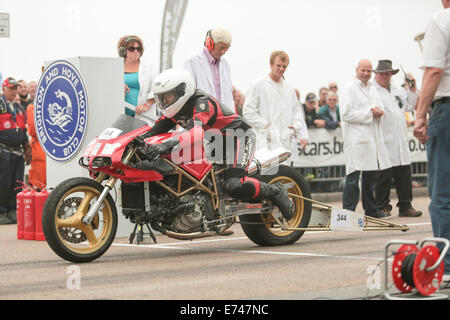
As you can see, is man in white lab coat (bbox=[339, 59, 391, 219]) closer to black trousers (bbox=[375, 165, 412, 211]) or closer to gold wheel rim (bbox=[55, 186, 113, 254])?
black trousers (bbox=[375, 165, 412, 211])

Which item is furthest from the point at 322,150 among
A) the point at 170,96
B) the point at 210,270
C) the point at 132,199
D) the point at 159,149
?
the point at 210,270

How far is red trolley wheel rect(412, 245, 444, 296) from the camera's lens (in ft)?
18.9

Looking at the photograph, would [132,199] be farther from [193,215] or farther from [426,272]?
[426,272]

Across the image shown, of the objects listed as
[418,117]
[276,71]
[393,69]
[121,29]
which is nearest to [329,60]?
[121,29]

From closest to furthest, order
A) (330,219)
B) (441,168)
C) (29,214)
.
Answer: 1. (441,168)
2. (330,219)
3. (29,214)

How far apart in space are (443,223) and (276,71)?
244 inches

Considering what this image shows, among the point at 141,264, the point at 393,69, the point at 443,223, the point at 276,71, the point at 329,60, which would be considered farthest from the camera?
the point at 329,60

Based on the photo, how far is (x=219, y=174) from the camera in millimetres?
9359

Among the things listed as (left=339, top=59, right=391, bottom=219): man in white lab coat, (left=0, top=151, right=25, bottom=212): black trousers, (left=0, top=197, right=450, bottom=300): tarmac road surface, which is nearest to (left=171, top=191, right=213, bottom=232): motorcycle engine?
(left=0, top=197, right=450, bottom=300): tarmac road surface

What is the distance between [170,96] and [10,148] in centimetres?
640

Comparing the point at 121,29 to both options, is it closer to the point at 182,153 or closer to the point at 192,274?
the point at 182,153

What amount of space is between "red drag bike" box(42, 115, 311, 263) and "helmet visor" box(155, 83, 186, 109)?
11.3 inches

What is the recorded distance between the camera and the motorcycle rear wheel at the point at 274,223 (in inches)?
385

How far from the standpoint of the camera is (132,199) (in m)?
8.84
